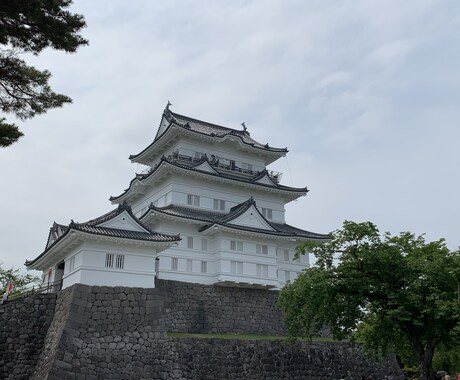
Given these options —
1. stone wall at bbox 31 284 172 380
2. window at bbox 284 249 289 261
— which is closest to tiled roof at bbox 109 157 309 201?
window at bbox 284 249 289 261

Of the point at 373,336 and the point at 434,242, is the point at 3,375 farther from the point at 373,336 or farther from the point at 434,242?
the point at 434,242

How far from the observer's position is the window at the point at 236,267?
27547 mm

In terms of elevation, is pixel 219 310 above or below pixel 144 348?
above

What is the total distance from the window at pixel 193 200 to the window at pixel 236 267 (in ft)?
15.6

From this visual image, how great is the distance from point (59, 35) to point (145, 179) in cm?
1934

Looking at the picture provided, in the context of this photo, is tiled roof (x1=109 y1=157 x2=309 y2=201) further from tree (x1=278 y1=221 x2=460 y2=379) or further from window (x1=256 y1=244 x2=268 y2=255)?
tree (x1=278 y1=221 x2=460 y2=379)

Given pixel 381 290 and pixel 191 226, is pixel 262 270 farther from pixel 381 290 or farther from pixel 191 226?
pixel 381 290

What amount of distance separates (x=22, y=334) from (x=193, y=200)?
1286cm

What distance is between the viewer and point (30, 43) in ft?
40.0

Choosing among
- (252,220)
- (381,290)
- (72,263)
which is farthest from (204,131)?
(381,290)

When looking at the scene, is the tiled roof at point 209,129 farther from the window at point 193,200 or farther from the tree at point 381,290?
the tree at point 381,290

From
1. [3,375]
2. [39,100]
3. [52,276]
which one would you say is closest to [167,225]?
[52,276]

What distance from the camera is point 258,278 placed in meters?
28.0

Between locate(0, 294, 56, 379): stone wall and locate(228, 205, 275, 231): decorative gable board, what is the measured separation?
11486 mm
